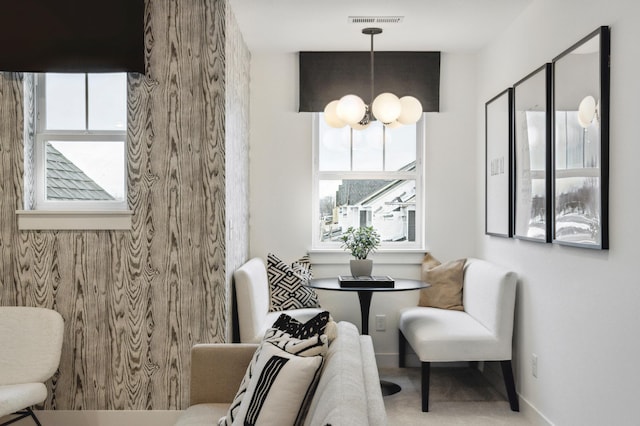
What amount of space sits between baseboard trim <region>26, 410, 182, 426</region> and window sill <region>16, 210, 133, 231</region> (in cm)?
106

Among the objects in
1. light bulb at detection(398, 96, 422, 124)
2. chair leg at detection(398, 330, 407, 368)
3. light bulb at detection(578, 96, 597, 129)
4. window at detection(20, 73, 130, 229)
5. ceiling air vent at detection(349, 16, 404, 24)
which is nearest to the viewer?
light bulb at detection(578, 96, 597, 129)

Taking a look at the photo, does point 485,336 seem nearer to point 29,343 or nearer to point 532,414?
point 532,414

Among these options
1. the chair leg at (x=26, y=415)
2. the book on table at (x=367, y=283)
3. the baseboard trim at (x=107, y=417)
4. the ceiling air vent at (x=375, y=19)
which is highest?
the ceiling air vent at (x=375, y=19)

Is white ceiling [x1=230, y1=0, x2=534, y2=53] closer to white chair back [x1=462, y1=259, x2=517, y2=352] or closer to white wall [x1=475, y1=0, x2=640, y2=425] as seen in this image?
white wall [x1=475, y1=0, x2=640, y2=425]

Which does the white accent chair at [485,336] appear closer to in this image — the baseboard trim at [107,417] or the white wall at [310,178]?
the white wall at [310,178]

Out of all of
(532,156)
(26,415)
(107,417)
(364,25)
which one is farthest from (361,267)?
(26,415)

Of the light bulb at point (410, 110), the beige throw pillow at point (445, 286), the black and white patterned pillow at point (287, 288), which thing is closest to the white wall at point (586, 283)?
the beige throw pillow at point (445, 286)

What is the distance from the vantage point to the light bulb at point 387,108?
4023 millimetres

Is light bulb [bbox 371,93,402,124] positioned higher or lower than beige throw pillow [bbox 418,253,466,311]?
higher

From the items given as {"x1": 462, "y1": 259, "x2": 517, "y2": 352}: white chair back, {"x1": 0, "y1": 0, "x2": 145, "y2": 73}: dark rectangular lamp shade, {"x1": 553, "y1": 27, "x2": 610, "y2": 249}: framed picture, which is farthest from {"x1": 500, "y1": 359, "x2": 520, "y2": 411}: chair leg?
{"x1": 0, "y1": 0, "x2": 145, "y2": 73}: dark rectangular lamp shade

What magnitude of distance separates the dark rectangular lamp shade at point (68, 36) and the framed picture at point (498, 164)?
2.37 metres

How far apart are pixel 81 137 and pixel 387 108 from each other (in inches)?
75.8

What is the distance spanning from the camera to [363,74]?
4848 millimetres

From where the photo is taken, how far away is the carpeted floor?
3.69 metres
